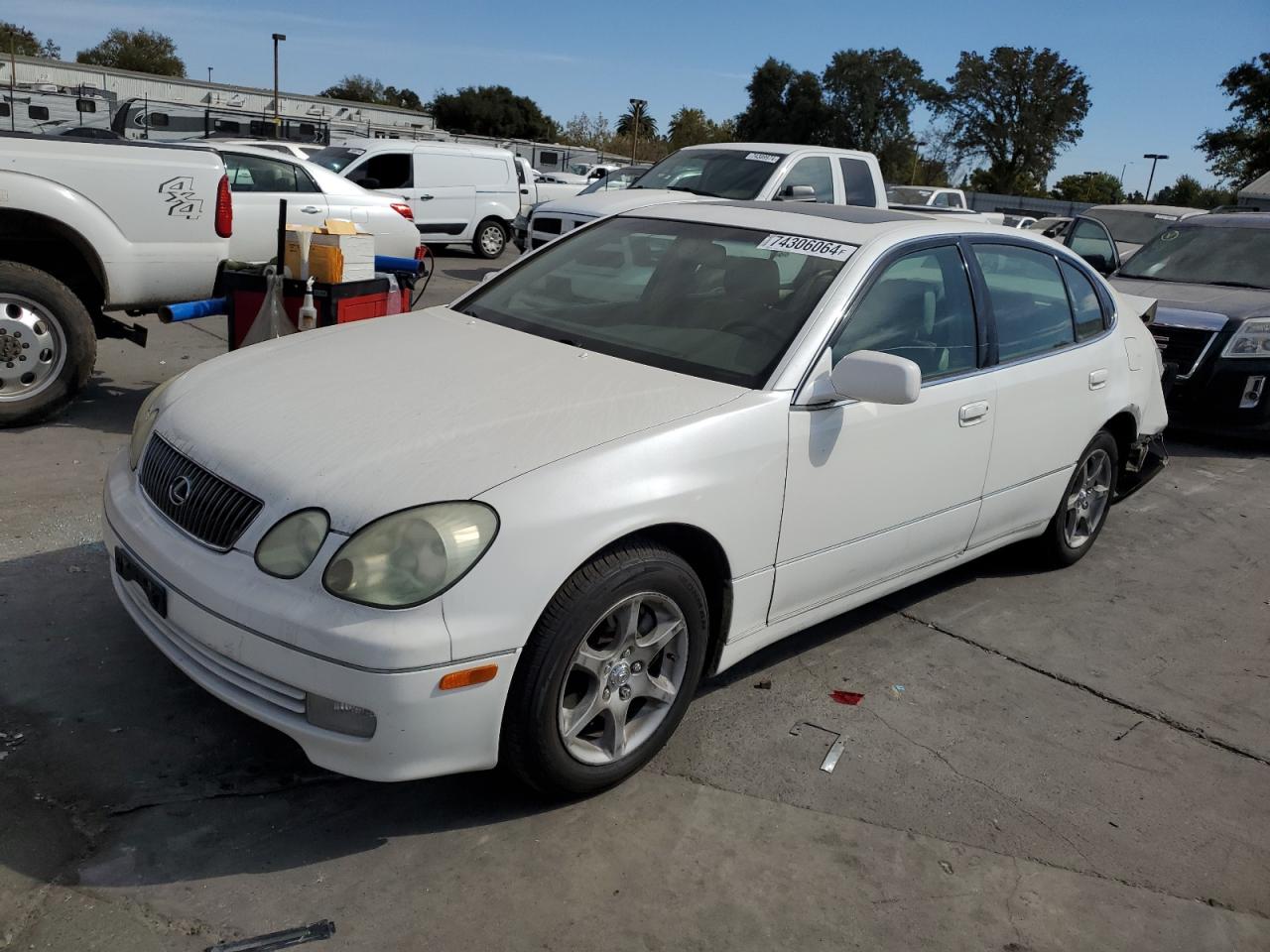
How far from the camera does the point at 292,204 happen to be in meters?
9.98

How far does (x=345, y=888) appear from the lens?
2617 mm

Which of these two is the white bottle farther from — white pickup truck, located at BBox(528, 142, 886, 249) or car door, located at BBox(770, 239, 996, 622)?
white pickup truck, located at BBox(528, 142, 886, 249)

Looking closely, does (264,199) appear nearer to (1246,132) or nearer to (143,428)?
(143,428)

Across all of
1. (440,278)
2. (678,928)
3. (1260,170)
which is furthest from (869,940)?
(1260,170)

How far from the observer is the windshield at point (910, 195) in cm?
2258

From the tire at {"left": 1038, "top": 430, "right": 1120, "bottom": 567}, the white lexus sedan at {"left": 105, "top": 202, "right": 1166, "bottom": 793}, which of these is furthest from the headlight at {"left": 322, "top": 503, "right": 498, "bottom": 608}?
the tire at {"left": 1038, "top": 430, "right": 1120, "bottom": 567}

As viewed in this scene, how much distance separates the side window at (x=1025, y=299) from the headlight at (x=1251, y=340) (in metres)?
3.70

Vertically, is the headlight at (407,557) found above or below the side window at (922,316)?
below

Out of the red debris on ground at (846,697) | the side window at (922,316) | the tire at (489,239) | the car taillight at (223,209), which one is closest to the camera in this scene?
the side window at (922,316)

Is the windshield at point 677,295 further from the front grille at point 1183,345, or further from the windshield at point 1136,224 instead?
the windshield at point 1136,224

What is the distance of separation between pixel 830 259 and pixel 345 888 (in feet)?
8.31

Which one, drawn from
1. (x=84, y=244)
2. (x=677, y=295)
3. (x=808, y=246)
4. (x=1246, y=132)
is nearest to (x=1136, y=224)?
(x=808, y=246)

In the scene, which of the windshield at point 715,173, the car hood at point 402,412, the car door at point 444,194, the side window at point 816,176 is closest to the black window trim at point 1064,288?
the car hood at point 402,412

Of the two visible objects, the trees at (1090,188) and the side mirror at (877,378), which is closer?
the side mirror at (877,378)
